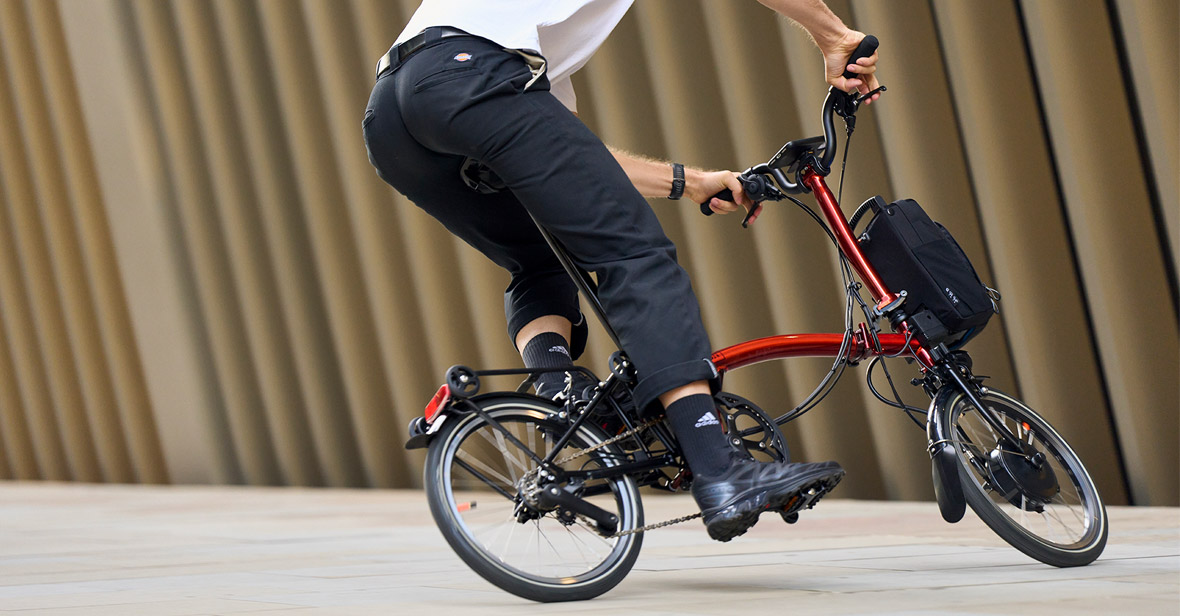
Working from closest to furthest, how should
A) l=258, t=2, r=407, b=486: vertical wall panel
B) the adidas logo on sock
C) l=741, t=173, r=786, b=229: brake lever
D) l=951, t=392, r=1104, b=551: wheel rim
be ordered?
the adidas logo on sock → l=951, t=392, r=1104, b=551: wheel rim → l=741, t=173, r=786, b=229: brake lever → l=258, t=2, r=407, b=486: vertical wall panel

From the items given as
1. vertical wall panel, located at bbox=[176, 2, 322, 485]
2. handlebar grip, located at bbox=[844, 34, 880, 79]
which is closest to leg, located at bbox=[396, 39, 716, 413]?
handlebar grip, located at bbox=[844, 34, 880, 79]

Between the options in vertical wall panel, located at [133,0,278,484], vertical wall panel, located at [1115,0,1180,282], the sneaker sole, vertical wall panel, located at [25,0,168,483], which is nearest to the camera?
the sneaker sole

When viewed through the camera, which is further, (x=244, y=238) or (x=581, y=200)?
(x=244, y=238)

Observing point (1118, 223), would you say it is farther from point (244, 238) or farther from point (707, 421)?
point (244, 238)

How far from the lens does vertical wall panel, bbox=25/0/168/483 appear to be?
10.4 m

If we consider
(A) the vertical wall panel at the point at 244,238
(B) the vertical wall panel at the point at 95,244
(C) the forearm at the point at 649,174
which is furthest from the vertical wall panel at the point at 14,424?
(C) the forearm at the point at 649,174

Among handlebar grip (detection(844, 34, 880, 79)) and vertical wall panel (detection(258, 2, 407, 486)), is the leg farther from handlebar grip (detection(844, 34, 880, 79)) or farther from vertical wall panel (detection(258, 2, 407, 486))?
vertical wall panel (detection(258, 2, 407, 486))

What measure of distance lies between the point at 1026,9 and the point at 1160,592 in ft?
9.68

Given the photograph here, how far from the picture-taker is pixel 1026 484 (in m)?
3.08

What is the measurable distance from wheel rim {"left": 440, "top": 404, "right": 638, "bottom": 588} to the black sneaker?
23cm

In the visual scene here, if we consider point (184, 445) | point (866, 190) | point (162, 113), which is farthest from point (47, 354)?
point (866, 190)

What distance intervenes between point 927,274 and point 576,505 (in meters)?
0.97

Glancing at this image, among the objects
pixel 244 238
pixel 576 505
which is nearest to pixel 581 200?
pixel 576 505

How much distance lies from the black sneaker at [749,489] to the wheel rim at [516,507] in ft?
0.75
